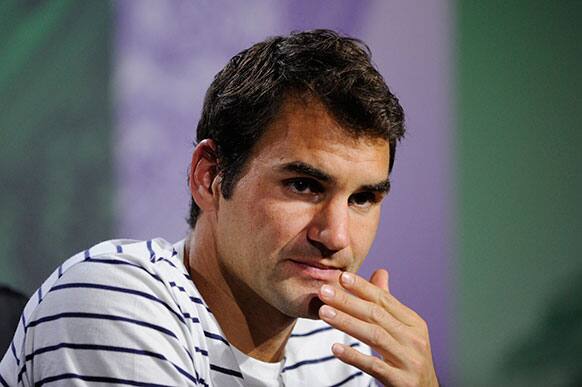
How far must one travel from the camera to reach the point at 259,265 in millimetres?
1546

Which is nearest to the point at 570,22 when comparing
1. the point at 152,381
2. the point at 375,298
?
the point at 375,298

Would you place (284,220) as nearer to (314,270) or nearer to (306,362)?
(314,270)

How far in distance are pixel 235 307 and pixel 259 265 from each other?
140mm

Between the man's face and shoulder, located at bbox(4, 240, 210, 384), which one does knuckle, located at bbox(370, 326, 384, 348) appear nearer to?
the man's face

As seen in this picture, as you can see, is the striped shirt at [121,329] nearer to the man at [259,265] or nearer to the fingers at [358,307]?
the man at [259,265]

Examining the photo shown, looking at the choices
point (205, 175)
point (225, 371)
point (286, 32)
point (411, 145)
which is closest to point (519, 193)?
point (411, 145)

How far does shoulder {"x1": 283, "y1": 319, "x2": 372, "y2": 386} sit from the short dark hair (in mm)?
382

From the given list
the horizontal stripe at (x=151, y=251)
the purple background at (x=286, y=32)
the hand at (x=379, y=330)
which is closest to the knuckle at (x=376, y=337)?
the hand at (x=379, y=330)

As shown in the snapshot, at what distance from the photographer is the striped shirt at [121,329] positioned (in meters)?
1.35

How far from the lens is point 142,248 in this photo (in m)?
1.58

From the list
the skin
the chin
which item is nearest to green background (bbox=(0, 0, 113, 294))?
the skin

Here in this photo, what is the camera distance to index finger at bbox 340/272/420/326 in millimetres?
1513

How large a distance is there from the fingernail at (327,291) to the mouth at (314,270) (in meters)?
0.03

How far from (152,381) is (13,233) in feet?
5.15
